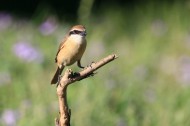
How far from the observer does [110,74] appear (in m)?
5.60

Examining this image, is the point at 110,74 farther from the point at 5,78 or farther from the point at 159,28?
the point at 159,28

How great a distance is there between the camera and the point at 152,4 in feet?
30.6

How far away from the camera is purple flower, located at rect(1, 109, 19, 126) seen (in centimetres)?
412

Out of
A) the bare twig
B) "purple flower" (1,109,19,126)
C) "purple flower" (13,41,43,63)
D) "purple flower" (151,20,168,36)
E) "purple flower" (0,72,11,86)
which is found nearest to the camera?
the bare twig

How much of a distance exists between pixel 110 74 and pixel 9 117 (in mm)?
1598

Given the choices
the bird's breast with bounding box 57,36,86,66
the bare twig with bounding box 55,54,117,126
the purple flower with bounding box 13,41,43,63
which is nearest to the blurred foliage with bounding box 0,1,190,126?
the purple flower with bounding box 13,41,43,63

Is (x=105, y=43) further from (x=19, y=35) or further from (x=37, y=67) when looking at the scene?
(x=37, y=67)

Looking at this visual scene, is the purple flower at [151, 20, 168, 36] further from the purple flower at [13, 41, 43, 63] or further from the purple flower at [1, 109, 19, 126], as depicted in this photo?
the purple flower at [1, 109, 19, 126]

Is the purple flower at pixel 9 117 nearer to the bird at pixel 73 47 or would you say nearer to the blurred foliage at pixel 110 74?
the blurred foliage at pixel 110 74

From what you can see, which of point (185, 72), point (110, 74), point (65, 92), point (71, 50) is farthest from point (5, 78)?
point (65, 92)

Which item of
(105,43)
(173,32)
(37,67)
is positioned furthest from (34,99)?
(173,32)

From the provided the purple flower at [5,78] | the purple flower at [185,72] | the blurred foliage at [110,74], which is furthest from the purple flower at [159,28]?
the purple flower at [5,78]

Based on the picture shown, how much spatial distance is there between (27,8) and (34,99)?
5.94 meters

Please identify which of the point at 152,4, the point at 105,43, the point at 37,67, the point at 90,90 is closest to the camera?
the point at 90,90
